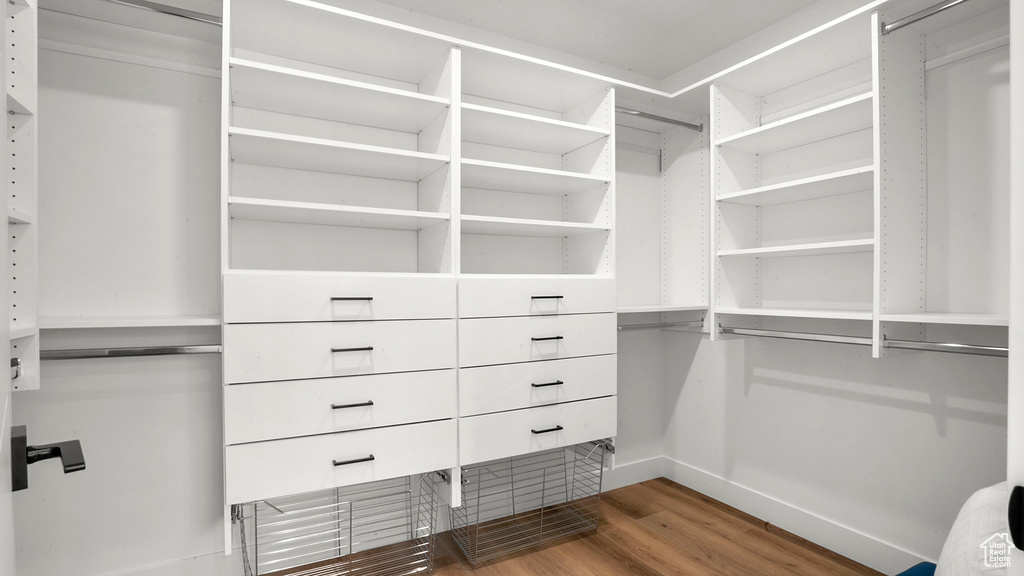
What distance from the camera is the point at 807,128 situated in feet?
7.28

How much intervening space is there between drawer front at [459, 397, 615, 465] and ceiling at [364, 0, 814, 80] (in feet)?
6.16

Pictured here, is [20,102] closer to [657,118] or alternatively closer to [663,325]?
[657,118]

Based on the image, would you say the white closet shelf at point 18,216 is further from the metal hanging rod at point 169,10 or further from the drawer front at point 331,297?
the metal hanging rod at point 169,10

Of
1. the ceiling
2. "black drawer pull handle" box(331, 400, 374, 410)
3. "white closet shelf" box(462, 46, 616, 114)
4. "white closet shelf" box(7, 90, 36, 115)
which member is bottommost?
"black drawer pull handle" box(331, 400, 374, 410)

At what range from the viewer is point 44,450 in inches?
33.2

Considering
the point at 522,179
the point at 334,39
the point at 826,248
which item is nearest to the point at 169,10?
the point at 334,39

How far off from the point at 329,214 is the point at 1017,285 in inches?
78.0

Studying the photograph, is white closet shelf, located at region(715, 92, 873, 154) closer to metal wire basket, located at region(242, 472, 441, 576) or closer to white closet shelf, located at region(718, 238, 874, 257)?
white closet shelf, located at region(718, 238, 874, 257)

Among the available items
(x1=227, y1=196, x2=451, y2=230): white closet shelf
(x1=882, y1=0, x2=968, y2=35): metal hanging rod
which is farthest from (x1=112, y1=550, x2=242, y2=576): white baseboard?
(x1=882, y1=0, x2=968, y2=35): metal hanging rod

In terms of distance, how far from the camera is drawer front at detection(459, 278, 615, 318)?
2.08 meters

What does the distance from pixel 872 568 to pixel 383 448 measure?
83.8 inches

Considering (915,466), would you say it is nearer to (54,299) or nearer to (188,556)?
Answer: (188,556)

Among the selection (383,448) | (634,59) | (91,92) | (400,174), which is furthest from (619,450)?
(91,92)

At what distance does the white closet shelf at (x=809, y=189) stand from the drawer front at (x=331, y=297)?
1467 mm
